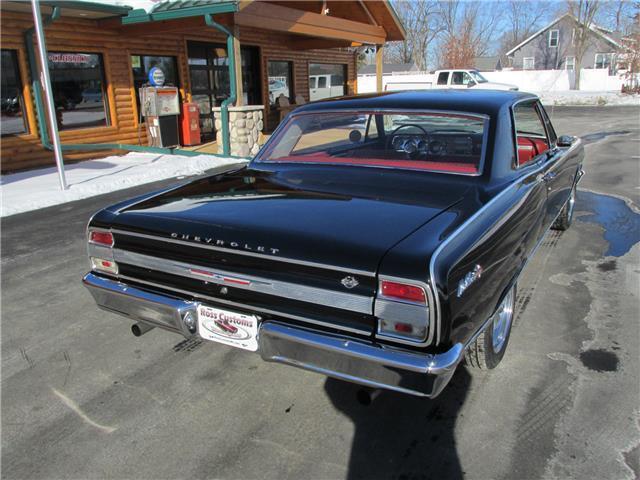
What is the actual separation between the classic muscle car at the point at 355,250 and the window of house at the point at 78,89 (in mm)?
9090

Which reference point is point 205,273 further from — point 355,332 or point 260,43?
point 260,43

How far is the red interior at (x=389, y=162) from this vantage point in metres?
3.14

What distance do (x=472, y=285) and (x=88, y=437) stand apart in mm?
1961

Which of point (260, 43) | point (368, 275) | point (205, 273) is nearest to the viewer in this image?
point (368, 275)

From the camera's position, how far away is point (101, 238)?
2902 mm

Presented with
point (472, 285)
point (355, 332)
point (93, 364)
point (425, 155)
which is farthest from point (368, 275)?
point (93, 364)

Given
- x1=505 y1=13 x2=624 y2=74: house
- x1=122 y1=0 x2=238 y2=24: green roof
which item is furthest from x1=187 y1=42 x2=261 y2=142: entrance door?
x1=505 y1=13 x2=624 y2=74: house

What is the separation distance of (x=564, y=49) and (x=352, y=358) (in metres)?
56.6

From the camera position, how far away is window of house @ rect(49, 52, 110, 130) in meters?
10.9

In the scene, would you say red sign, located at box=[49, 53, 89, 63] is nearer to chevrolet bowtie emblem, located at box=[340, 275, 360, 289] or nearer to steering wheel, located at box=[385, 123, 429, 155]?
steering wheel, located at box=[385, 123, 429, 155]

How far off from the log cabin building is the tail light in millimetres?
8954

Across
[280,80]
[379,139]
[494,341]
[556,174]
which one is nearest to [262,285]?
[494,341]

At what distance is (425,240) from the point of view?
220cm

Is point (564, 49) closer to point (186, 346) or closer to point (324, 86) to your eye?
point (324, 86)
